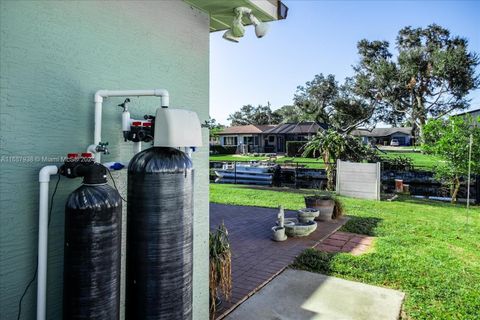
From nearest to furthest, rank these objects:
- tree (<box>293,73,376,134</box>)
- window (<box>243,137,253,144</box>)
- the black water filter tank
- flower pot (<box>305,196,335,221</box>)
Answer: the black water filter tank → flower pot (<box>305,196,335,221</box>) → tree (<box>293,73,376,134</box>) → window (<box>243,137,253,144</box>)

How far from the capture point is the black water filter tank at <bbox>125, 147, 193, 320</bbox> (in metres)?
2.10

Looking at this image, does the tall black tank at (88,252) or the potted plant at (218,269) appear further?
the potted plant at (218,269)

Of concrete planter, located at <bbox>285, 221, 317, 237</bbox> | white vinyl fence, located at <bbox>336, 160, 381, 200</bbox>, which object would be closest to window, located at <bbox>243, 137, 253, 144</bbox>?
white vinyl fence, located at <bbox>336, 160, 381, 200</bbox>

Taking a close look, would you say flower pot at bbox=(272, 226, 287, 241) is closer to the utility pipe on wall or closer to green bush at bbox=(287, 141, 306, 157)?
the utility pipe on wall

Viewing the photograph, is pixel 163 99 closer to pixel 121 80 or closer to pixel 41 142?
pixel 121 80

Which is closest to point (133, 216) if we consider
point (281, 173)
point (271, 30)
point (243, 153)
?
point (271, 30)

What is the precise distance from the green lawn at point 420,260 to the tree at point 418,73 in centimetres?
2554

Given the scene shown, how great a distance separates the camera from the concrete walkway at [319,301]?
370 centimetres

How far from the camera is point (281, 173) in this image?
16.7m

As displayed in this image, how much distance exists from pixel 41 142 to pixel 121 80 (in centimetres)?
75

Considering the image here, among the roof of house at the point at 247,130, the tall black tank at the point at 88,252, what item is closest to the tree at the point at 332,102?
the roof of house at the point at 247,130

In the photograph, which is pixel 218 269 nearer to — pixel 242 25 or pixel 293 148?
pixel 242 25

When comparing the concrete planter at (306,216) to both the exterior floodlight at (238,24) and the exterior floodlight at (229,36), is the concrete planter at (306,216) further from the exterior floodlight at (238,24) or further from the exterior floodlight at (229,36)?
the exterior floodlight at (238,24)

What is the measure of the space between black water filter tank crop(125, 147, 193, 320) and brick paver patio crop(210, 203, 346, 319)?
1.70m
